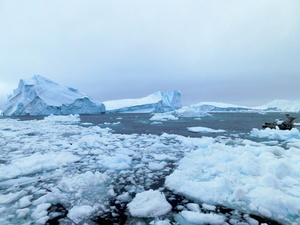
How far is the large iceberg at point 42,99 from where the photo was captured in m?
33.3

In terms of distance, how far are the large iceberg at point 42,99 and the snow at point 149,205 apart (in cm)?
3626

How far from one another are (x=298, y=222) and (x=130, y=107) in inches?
1794

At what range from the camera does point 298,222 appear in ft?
7.14

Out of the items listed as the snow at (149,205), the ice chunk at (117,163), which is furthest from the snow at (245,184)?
the ice chunk at (117,163)

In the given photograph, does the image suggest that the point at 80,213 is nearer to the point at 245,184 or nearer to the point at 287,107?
the point at 245,184

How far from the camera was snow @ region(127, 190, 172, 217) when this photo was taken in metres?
2.39

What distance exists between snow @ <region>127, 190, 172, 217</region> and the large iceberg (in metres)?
36.3

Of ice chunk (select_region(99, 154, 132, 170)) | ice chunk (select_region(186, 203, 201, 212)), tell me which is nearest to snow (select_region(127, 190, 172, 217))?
ice chunk (select_region(186, 203, 201, 212))

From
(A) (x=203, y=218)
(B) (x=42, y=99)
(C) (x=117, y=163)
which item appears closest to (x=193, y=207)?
(A) (x=203, y=218)

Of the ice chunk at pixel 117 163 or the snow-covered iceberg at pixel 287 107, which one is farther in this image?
the snow-covered iceberg at pixel 287 107

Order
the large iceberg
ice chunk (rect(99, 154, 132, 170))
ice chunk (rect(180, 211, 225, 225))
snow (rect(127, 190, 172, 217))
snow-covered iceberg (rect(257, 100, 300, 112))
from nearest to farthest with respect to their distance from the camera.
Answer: ice chunk (rect(180, 211, 225, 225)), snow (rect(127, 190, 172, 217)), ice chunk (rect(99, 154, 132, 170)), the large iceberg, snow-covered iceberg (rect(257, 100, 300, 112))

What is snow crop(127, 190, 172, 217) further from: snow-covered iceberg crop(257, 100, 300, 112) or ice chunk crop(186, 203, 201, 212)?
snow-covered iceberg crop(257, 100, 300, 112)

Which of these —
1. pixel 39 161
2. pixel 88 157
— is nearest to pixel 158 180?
pixel 88 157

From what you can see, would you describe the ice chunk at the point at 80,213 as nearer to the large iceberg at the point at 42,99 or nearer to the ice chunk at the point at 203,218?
the ice chunk at the point at 203,218
